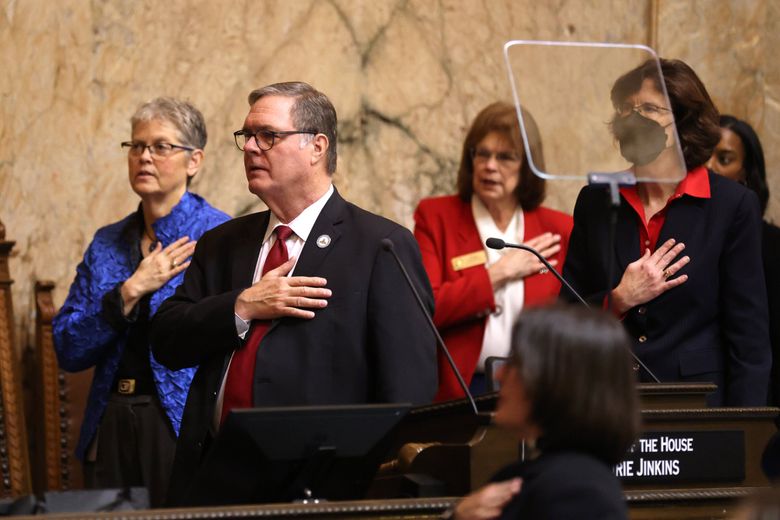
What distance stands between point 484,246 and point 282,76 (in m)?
1.54

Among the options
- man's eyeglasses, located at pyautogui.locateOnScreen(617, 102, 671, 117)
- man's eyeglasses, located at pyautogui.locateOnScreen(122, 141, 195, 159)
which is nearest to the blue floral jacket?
man's eyeglasses, located at pyautogui.locateOnScreen(122, 141, 195, 159)

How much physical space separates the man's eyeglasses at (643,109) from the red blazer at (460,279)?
4.16 feet

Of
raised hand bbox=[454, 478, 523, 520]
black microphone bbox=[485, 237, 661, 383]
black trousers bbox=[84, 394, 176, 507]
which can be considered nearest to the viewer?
raised hand bbox=[454, 478, 523, 520]

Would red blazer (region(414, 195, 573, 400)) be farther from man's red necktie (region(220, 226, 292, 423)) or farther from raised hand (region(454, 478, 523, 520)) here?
raised hand (region(454, 478, 523, 520))

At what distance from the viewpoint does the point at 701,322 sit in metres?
3.70

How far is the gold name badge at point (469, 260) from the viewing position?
492 centimetres

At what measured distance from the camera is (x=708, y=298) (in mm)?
3697

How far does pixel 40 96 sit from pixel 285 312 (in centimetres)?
261

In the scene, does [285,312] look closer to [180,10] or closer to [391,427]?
[391,427]

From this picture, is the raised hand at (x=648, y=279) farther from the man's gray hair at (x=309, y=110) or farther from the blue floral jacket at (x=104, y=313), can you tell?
the blue floral jacket at (x=104, y=313)

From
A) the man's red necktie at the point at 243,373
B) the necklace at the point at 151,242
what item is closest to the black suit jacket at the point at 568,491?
the man's red necktie at the point at 243,373

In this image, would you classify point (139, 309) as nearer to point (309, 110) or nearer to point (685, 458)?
point (309, 110)

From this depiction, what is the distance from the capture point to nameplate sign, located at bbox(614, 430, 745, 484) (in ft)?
9.75

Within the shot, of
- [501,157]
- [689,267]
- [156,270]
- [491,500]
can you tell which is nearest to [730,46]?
[501,157]
